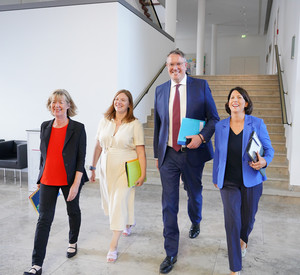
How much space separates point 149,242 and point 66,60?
3648 millimetres

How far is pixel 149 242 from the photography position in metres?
3.33

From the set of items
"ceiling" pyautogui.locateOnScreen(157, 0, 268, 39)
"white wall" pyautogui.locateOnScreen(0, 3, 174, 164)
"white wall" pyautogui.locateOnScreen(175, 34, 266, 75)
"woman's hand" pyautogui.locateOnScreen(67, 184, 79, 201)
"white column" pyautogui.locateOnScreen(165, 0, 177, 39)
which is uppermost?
"ceiling" pyautogui.locateOnScreen(157, 0, 268, 39)

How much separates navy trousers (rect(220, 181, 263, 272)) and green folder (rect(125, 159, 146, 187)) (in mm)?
757

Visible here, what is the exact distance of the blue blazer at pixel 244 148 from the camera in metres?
2.51

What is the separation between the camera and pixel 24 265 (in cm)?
284

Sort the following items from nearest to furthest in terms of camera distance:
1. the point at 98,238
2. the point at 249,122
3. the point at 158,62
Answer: the point at 249,122 < the point at 98,238 < the point at 158,62

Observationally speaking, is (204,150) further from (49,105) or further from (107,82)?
(107,82)

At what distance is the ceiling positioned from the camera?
40.7ft

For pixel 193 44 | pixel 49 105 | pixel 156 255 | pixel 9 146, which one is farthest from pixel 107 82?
pixel 193 44

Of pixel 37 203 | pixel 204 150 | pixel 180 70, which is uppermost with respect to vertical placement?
pixel 180 70

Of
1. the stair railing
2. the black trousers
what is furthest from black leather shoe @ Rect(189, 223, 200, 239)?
the stair railing

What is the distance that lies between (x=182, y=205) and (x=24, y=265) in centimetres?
228

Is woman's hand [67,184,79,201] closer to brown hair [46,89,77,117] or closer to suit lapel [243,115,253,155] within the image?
brown hair [46,89,77,117]

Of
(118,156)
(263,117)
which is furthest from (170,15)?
(118,156)
